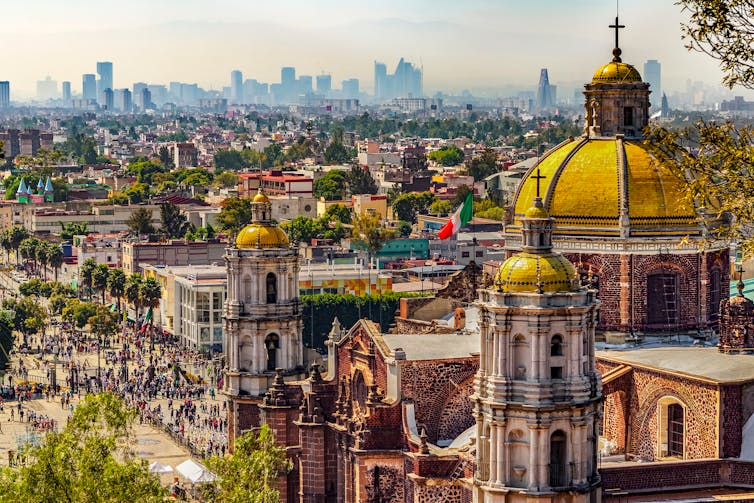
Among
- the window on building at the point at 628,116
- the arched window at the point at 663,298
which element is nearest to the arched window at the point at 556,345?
the arched window at the point at 663,298

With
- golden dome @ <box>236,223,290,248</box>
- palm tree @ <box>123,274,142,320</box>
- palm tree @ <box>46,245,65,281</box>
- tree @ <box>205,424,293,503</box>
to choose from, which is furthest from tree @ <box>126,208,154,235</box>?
tree @ <box>205,424,293,503</box>

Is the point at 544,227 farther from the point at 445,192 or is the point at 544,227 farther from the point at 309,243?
the point at 445,192

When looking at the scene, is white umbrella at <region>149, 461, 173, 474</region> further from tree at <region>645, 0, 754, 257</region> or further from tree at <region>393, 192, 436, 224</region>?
tree at <region>393, 192, 436, 224</region>

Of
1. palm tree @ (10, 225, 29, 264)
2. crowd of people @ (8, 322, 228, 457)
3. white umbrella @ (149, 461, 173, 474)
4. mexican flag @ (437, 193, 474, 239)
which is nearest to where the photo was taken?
white umbrella @ (149, 461, 173, 474)

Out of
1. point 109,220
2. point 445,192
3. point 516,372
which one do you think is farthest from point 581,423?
point 445,192

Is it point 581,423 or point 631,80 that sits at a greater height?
point 631,80

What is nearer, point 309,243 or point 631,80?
point 631,80
